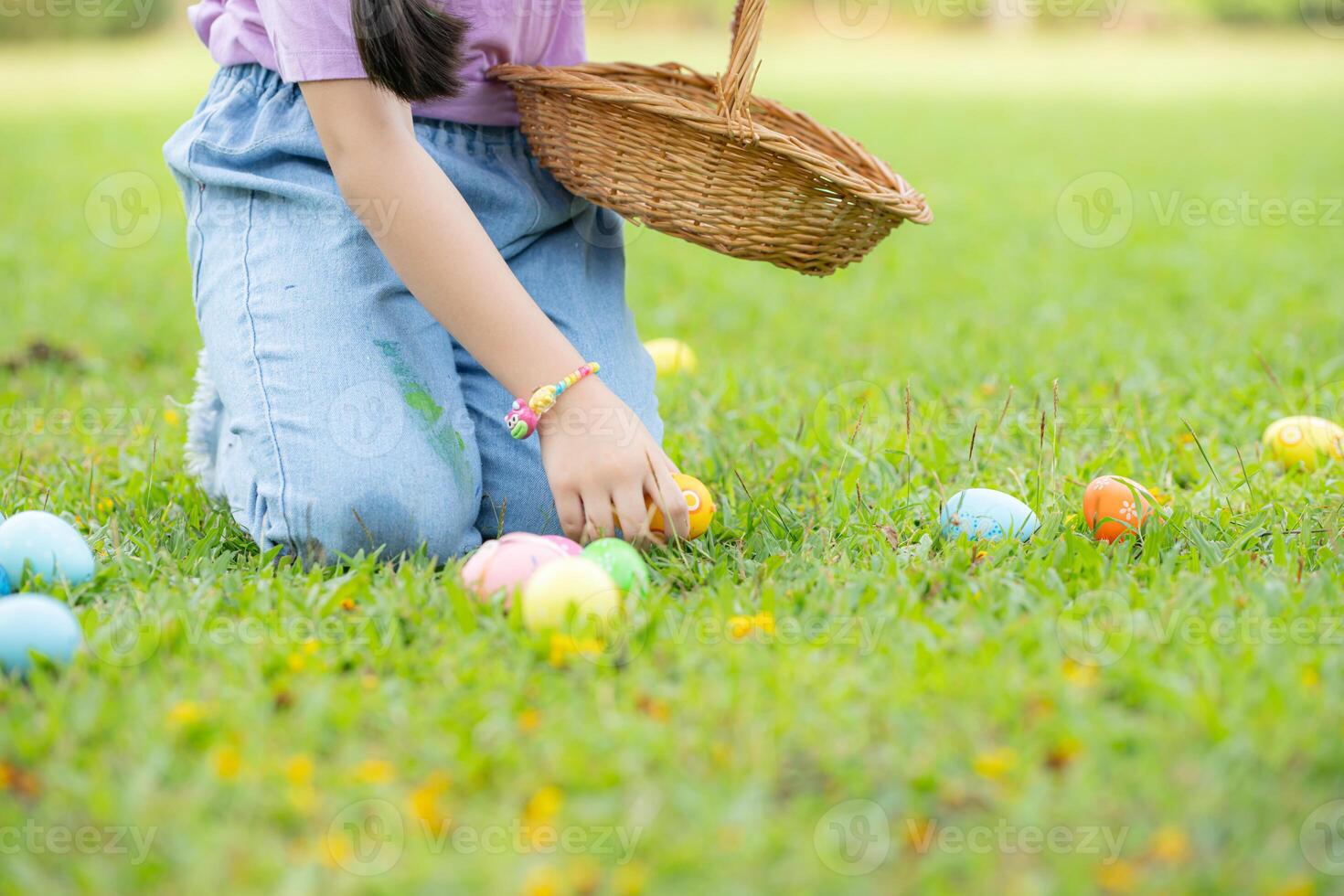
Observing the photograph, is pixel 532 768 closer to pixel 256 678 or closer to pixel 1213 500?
pixel 256 678

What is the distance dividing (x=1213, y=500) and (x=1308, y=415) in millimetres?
613

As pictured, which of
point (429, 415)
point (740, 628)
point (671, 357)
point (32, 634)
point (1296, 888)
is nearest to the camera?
point (1296, 888)

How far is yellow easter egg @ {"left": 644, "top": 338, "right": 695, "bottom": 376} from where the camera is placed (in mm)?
2709

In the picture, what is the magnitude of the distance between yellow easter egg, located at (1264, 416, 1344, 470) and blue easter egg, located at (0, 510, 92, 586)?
75.8 inches

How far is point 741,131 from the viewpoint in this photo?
5.34ft

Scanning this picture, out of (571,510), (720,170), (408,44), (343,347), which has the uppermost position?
(408,44)

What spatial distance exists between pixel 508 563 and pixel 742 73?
76cm

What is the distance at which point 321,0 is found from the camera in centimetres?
155

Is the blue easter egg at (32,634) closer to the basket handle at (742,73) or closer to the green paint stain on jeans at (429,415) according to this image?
the green paint stain on jeans at (429,415)

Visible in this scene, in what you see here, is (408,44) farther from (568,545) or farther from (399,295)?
(568,545)

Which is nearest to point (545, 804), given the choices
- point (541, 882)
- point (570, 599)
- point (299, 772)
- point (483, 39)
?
point (541, 882)

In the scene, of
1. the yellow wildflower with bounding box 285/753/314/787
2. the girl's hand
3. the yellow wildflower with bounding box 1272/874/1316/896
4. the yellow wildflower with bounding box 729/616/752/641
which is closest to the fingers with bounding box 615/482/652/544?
the girl's hand

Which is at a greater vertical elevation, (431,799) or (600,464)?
(600,464)

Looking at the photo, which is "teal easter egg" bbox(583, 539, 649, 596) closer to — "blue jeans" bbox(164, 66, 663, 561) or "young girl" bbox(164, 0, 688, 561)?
"young girl" bbox(164, 0, 688, 561)
